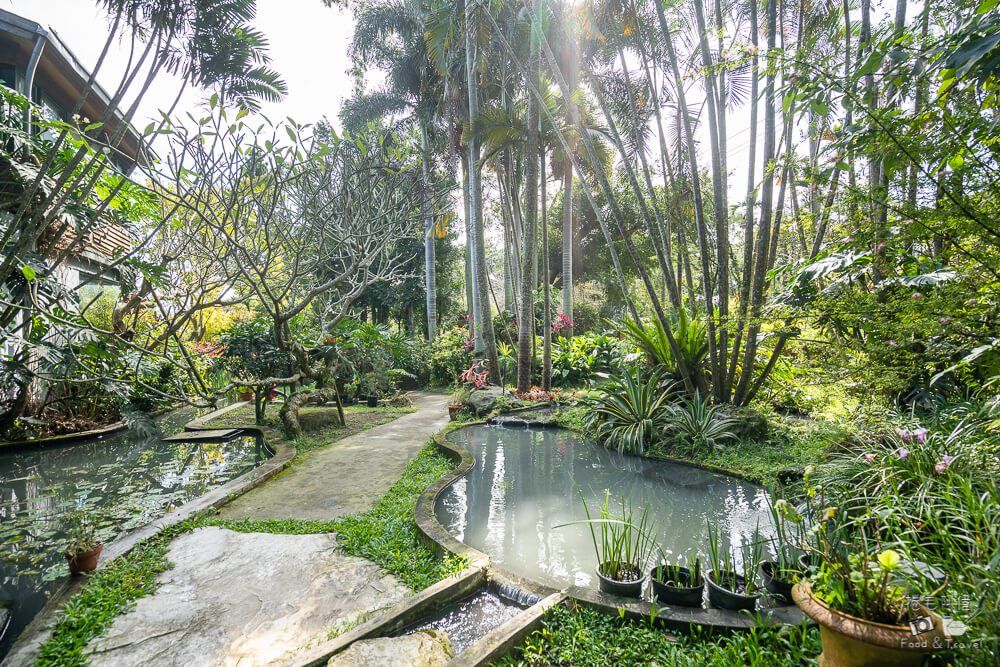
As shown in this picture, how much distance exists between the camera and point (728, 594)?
8.05ft

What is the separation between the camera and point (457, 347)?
14367mm

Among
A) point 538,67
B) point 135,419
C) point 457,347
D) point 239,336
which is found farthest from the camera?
point 457,347

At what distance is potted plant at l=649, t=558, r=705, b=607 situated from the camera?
249 centimetres

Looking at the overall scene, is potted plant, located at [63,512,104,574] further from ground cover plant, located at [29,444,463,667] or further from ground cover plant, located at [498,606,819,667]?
ground cover plant, located at [498,606,819,667]

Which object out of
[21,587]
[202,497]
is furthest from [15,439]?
[21,587]

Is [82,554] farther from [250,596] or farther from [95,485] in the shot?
[95,485]

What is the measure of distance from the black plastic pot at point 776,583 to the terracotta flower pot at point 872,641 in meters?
0.73

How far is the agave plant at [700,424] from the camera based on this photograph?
5.76m

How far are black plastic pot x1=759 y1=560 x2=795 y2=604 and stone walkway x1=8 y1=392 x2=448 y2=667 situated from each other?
81.4 inches

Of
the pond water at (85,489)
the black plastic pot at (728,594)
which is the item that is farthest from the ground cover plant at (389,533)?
the black plastic pot at (728,594)

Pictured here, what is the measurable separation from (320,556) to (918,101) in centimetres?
482

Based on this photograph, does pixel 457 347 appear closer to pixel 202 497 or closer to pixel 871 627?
pixel 202 497

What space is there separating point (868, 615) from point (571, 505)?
9.13 feet

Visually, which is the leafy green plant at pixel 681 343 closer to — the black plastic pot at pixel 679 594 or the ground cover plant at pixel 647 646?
the black plastic pot at pixel 679 594
